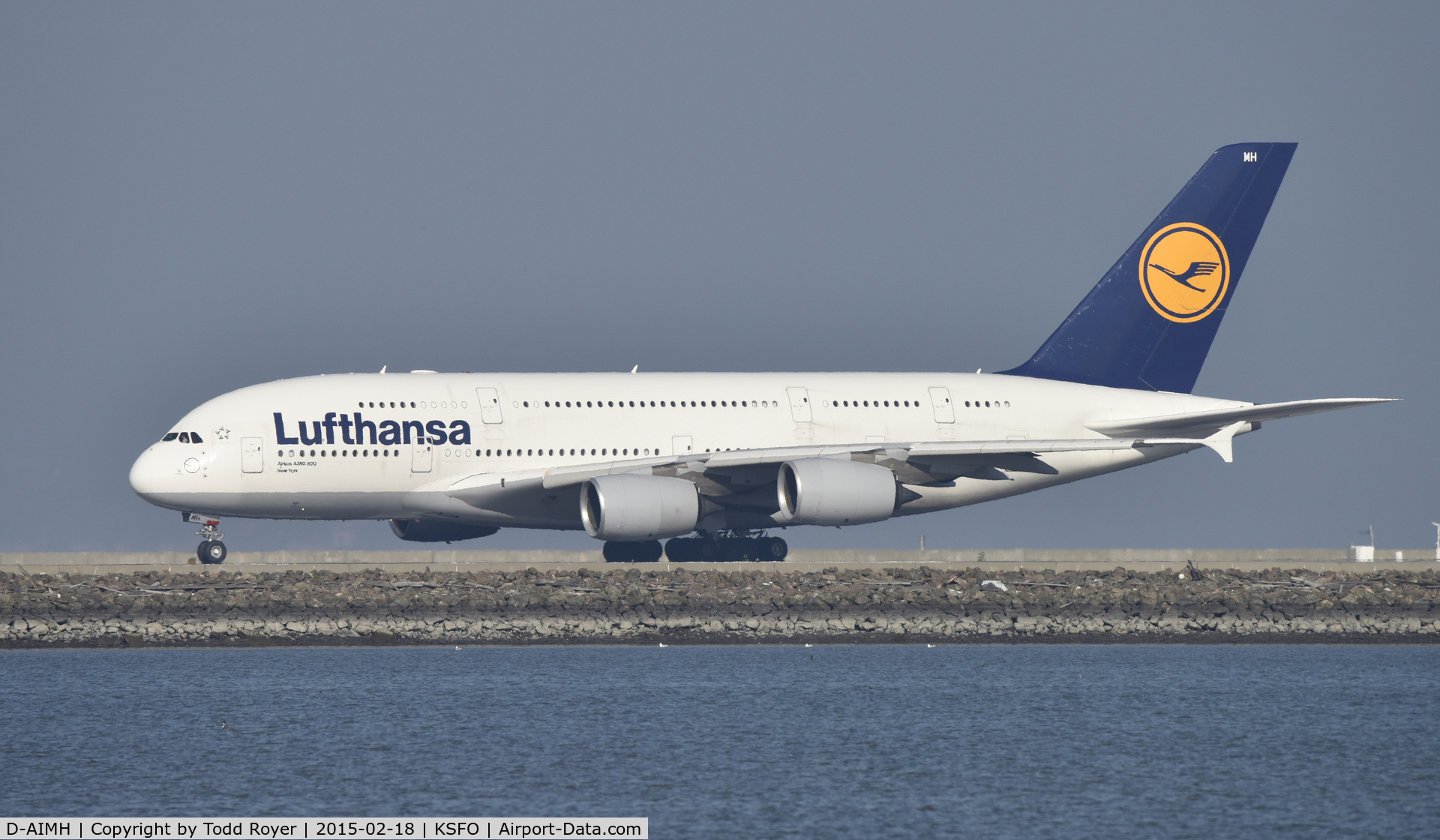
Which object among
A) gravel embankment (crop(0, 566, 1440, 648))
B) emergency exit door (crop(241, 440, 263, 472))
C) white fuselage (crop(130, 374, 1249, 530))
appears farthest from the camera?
white fuselage (crop(130, 374, 1249, 530))

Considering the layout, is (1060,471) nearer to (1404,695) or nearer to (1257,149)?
(1257,149)

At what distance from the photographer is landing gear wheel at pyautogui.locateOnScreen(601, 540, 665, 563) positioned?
4147 cm

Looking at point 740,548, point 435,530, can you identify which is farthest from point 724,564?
point 435,530

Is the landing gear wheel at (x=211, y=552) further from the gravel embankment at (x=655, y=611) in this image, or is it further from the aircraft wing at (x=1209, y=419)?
the aircraft wing at (x=1209, y=419)

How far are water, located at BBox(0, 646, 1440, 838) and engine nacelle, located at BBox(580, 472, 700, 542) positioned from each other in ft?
8.07

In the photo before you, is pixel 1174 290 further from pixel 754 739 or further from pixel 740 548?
pixel 754 739

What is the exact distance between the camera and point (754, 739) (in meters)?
26.4

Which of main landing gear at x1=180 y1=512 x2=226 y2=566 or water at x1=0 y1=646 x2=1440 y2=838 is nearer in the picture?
water at x1=0 y1=646 x2=1440 y2=838

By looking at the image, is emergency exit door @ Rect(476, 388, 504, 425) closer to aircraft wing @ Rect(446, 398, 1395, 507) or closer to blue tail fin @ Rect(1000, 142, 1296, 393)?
aircraft wing @ Rect(446, 398, 1395, 507)

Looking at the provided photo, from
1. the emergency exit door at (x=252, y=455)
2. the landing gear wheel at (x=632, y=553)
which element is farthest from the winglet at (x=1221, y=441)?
the emergency exit door at (x=252, y=455)

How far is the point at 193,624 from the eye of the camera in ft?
112

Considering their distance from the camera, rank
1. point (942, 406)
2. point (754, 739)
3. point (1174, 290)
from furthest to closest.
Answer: point (1174, 290) < point (942, 406) < point (754, 739)

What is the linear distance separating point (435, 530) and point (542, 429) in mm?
4292

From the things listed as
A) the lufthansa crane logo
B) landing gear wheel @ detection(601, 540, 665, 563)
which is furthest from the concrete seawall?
the lufthansa crane logo
